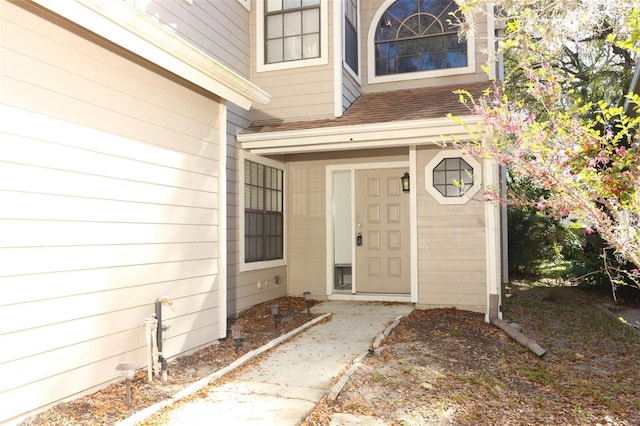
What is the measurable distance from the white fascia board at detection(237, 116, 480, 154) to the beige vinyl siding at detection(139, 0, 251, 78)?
122cm

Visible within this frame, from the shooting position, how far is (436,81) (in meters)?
8.02

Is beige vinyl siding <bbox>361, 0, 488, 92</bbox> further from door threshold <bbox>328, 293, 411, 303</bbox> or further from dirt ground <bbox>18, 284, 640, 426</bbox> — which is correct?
dirt ground <bbox>18, 284, 640, 426</bbox>

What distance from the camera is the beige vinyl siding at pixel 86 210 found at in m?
2.90

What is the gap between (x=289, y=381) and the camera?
3.85 metres

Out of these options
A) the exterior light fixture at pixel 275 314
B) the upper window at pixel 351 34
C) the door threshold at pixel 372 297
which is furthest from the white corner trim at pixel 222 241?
the upper window at pixel 351 34

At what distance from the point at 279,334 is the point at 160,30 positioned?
3.42m

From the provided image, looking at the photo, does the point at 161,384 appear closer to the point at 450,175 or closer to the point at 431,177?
the point at 431,177

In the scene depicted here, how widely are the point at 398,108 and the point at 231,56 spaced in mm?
2541

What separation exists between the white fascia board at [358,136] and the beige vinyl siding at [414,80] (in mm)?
2178

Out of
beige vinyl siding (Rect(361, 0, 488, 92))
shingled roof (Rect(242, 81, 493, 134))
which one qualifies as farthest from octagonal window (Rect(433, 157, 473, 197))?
beige vinyl siding (Rect(361, 0, 488, 92))

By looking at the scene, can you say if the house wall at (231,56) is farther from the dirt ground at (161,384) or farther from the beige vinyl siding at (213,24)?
the dirt ground at (161,384)

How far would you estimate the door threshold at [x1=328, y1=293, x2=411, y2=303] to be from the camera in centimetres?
720

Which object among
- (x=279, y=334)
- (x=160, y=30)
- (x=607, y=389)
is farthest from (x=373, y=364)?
(x=160, y=30)

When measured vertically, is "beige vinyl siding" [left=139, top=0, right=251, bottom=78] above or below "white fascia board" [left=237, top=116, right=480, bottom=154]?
above
